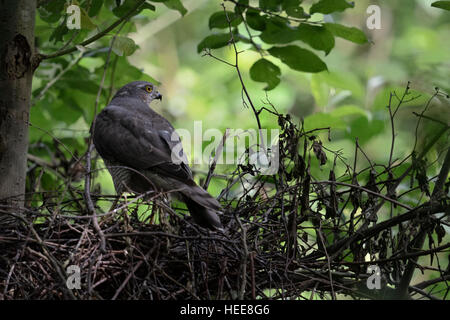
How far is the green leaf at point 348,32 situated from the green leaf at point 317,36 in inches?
1.3

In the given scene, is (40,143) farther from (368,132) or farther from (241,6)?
(368,132)

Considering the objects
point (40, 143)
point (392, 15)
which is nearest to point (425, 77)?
point (40, 143)

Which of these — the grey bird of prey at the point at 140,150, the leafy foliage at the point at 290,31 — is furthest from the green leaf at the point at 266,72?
the grey bird of prey at the point at 140,150

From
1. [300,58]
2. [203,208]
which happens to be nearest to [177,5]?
[300,58]

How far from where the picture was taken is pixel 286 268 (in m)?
2.66

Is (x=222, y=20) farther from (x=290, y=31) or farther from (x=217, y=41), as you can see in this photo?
(x=290, y=31)

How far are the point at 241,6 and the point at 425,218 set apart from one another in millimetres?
1862

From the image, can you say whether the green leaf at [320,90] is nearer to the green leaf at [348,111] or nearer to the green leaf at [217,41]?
the green leaf at [348,111]

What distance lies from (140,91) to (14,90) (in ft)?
5.54

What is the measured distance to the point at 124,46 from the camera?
10.6ft

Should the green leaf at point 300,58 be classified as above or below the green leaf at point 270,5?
below

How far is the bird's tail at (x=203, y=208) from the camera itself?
2887mm

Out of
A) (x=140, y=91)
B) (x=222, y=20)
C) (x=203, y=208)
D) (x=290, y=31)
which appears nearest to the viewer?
(x=203, y=208)

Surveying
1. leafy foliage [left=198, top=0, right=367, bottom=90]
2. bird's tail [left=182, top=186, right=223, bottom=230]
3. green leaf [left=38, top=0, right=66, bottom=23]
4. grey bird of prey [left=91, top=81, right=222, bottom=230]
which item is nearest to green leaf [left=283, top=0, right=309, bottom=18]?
leafy foliage [left=198, top=0, right=367, bottom=90]
